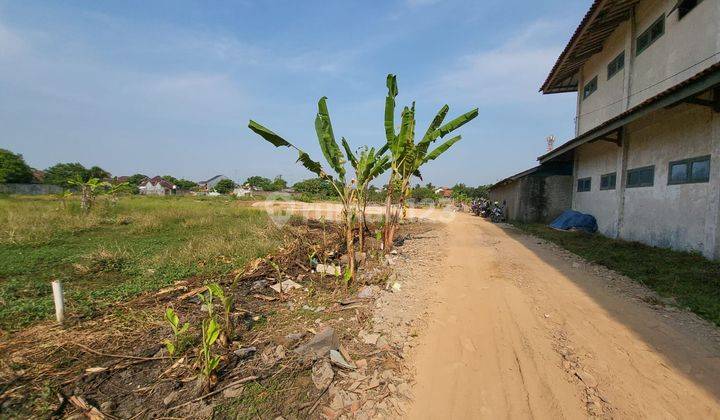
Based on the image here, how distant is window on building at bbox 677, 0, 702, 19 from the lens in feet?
26.2

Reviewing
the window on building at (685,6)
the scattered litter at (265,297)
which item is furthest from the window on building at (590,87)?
the scattered litter at (265,297)

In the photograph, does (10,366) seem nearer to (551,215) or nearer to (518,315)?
(518,315)

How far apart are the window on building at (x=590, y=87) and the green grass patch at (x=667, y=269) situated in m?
8.46

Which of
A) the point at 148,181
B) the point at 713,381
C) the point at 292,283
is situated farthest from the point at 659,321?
the point at 148,181

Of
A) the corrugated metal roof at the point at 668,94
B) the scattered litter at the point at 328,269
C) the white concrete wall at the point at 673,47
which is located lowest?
the scattered litter at the point at 328,269

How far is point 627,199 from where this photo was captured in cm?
974

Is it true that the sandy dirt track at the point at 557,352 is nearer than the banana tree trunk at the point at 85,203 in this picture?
Yes

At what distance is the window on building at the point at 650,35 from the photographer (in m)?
9.16

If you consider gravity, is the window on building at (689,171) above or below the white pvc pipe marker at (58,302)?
above

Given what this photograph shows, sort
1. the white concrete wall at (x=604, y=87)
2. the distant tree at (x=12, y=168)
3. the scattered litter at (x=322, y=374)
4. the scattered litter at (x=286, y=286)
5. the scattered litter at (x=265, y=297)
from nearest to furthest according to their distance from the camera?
the scattered litter at (x=322, y=374), the scattered litter at (x=265, y=297), the scattered litter at (x=286, y=286), the white concrete wall at (x=604, y=87), the distant tree at (x=12, y=168)

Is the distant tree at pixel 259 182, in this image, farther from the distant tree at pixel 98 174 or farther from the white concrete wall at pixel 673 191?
the white concrete wall at pixel 673 191

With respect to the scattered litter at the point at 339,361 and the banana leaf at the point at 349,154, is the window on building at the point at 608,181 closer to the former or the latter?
the banana leaf at the point at 349,154

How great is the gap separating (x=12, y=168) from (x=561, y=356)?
190 feet

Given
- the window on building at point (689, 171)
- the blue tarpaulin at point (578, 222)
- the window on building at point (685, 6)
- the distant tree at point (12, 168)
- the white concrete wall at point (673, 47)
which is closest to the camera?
the window on building at point (689, 171)
